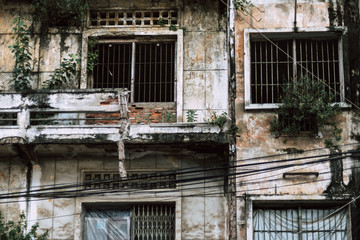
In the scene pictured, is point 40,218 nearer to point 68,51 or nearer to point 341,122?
point 68,51

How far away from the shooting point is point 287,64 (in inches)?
560

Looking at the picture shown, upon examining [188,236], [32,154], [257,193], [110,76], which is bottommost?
[188,236]

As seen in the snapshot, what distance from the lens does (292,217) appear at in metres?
13.3

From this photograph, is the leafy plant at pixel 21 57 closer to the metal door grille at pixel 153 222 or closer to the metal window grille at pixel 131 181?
the metal window grille at pixel 131 181

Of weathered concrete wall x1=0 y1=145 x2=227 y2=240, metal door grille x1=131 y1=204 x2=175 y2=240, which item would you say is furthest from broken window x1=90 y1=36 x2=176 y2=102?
metal door grille x1=131 y1=204 x2=175 y2=240

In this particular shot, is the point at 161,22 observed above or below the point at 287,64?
above

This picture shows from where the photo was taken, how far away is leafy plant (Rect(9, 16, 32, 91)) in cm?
1416

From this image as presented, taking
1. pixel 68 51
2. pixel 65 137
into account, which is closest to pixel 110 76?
pixel 68 51

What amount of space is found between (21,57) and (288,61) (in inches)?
222

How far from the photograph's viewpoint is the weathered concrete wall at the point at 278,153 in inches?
515

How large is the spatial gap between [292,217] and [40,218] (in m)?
5.05

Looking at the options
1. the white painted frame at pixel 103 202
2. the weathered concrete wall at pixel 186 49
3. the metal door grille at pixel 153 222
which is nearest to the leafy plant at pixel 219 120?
the weathered concrete wall at pixel 186 49

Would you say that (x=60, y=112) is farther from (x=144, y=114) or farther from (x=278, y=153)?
(x=278, y=153)

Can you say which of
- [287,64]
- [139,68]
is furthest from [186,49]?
[287,64]
